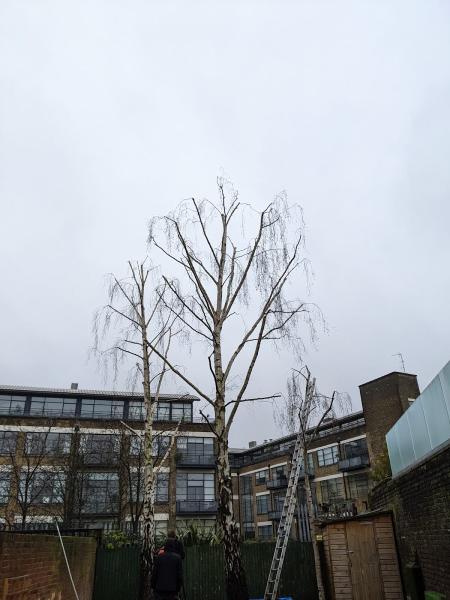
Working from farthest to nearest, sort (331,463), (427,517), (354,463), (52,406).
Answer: (331,463), (354,463), (52,406), (427,517)

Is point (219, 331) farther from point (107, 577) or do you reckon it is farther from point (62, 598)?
point (107, 577)

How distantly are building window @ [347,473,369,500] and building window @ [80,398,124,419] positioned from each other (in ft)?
72.1

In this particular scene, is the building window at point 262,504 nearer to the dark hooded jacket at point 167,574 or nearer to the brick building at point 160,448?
the brick building at point 160,448

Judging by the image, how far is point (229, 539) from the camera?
917 centimetres

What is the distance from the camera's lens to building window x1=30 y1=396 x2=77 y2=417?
41438 millimetres

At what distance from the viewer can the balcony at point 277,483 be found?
49.7 metres

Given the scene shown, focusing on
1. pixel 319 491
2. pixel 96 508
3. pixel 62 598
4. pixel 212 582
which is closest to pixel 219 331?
pixel 62 598

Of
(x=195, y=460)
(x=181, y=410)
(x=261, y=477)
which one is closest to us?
(x=195, y=460)

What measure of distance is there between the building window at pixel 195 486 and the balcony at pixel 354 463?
482 inches

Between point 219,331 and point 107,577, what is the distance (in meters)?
10.4

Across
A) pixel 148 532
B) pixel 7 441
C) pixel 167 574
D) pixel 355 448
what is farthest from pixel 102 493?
pixel 167 574

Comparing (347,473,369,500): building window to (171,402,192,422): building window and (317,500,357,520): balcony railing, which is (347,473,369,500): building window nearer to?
(317,500,357,520): balcony railing

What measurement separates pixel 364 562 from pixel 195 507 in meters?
31.9

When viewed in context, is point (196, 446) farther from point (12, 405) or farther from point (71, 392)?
point (12, 405)
